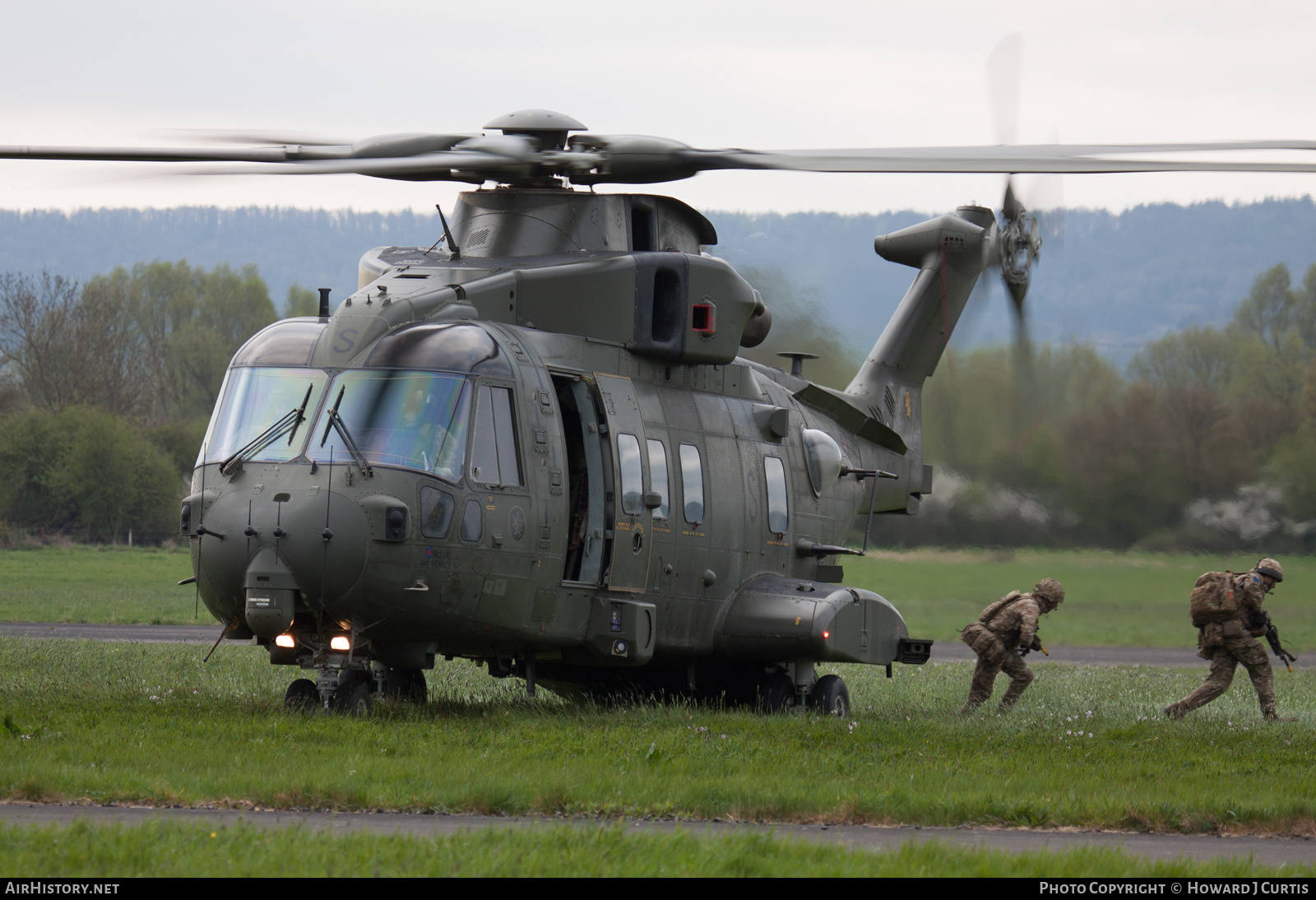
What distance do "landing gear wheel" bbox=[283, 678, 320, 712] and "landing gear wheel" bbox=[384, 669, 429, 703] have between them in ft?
3.72

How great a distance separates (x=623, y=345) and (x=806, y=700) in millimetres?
4087

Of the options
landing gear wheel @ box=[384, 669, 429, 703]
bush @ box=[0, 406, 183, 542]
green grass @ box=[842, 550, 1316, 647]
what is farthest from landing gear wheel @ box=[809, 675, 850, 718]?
bush @ box=[0, 406, 183, 542]

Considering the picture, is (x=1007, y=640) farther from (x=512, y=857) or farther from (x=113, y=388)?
(x=113, y=388)

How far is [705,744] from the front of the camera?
1192cm

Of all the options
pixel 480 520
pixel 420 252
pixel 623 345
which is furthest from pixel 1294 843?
pixel 420 252

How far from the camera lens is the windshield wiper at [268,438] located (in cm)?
1271

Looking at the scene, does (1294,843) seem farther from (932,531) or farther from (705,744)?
(932,531)

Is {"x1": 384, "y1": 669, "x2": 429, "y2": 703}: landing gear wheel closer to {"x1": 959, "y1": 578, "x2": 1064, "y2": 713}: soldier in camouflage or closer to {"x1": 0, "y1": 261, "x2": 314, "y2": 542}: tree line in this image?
{"x1": 959, "y1": 578, "x2": 1064, "y2": 713}: soldier in camouflage

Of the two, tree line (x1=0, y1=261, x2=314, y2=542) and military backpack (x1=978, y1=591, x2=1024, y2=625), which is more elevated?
military backpack (x1=978, y1=591, x2=1024, y2=625)

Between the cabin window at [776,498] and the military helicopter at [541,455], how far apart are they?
31 mm

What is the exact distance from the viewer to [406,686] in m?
14.9

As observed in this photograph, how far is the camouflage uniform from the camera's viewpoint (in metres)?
16.0

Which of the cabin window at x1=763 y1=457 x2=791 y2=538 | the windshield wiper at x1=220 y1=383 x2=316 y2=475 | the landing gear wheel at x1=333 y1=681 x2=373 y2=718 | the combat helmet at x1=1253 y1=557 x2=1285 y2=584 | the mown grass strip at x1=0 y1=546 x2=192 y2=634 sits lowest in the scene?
the mown grass strip at x1=0 y1=546 x2=192 y2=634


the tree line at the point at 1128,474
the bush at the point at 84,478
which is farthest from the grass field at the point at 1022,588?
the bush at the point at 84,478
